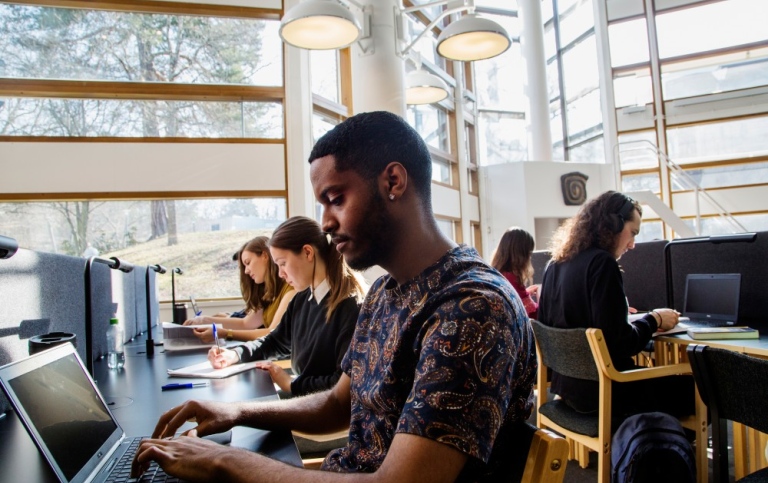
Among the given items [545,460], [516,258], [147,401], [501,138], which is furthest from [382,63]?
[501,138]

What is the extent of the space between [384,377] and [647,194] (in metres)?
7.81

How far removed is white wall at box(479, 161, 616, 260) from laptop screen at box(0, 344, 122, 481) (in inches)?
314

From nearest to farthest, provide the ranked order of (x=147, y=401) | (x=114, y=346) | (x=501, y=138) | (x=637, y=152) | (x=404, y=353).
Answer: (x=404, y=353), (x=147, y=401), (x=114, y=346), (x=637, y=152), (x=501, y=138)

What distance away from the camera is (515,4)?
9656 mm

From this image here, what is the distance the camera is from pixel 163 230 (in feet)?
17.2

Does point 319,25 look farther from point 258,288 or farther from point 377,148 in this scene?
point 377,148

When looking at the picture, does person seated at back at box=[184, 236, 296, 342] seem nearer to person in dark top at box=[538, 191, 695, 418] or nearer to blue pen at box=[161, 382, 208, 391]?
blue pen at box=[161, 382, 208, 391]

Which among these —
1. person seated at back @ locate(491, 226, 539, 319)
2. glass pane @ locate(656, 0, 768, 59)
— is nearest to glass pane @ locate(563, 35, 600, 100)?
glass pane @ locate(656, 0, 768, 59)

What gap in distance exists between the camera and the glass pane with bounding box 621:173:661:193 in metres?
8.48

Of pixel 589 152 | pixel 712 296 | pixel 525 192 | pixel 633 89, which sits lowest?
pixel 712 296

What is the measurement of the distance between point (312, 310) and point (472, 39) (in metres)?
2.31

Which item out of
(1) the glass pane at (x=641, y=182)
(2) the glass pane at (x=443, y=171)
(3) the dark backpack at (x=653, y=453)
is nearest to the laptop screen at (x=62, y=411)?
(3) the dark backpack at (x=653, y=453)

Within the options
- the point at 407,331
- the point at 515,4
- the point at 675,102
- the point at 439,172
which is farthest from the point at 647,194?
the point at 407,331

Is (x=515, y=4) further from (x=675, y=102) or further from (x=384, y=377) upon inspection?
(x=384, y=377)
